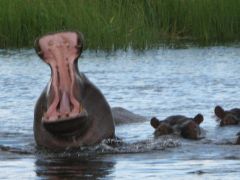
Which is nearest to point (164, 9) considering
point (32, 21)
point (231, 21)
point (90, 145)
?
point (231, 21)

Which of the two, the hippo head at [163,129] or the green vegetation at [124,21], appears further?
the green vegetation at [124,21]

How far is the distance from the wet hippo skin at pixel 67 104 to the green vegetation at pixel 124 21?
11.4m

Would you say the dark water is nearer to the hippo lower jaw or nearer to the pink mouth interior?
the hippo lower jaw

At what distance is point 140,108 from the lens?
12.2m

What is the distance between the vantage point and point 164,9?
21328 millimetres

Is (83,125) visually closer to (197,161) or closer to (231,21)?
(197,161)

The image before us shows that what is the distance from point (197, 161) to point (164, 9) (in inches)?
543

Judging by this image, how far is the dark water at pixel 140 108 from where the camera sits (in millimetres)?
7348

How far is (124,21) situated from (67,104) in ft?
41.0

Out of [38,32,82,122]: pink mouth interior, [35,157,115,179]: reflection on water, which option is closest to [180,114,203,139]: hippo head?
[35,157,115,179]: reflection on water

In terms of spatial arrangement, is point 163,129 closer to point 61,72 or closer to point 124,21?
point 61,72

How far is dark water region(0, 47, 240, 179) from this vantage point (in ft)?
24.1

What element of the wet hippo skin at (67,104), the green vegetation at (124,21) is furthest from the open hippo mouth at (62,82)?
the green vegetation at (124,21)

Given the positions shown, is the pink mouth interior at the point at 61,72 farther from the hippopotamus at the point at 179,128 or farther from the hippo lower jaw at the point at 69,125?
the hippopotamus at the point at 179,128
